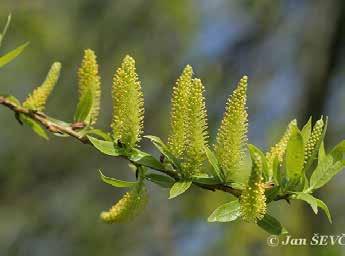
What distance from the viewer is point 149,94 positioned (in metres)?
4.50

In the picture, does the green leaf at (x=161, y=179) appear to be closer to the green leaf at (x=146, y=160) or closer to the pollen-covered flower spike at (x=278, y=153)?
the green leaf at (x=146, y=160)

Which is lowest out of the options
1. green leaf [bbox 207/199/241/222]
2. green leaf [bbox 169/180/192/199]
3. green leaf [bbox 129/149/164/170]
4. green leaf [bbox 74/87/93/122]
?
green leaf [bbox 207/199/241/222]

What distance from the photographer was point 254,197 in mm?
889

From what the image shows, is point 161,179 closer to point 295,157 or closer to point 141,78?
point 295,157

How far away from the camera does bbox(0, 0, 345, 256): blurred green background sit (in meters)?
3.83

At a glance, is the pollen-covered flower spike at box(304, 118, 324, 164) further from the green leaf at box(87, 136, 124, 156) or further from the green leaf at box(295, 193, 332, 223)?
the green leaf at box(87, 136, 124, 156)

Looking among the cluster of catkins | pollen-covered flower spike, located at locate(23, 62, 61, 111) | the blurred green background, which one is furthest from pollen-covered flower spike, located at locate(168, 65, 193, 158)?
the blurred green background

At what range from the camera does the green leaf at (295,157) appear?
935 mm

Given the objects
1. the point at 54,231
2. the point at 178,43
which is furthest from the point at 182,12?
the point at 54,231

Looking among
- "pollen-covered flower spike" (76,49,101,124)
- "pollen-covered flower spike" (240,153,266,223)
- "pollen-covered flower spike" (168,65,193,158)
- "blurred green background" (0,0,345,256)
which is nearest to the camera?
"pollen-covered flower spike" (240,153,266,223)

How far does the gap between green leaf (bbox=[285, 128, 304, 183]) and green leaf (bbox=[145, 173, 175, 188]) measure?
19cm

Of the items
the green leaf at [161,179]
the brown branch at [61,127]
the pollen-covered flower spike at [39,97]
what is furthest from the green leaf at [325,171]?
the pollen-covered flower spike at [39,97]

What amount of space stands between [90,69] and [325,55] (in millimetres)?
2754

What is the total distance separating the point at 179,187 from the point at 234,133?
128 millimetres
